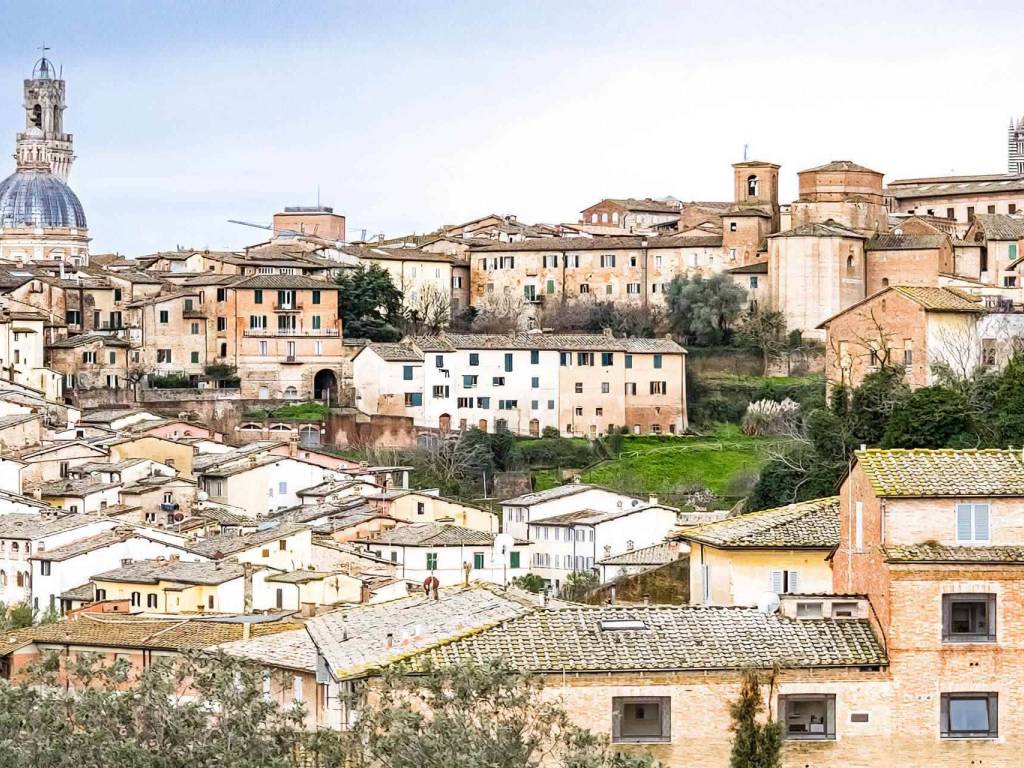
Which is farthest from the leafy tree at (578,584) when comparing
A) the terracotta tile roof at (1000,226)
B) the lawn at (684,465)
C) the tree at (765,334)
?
the terracotta tile roof at (1000,226)

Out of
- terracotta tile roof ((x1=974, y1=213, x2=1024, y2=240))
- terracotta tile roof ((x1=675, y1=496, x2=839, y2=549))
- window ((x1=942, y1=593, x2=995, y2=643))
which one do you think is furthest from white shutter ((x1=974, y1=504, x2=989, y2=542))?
terracotta tile roof ((x1=974, y1=213, x2=1024, y2=240))

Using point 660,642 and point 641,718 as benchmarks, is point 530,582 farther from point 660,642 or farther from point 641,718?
point 641,718

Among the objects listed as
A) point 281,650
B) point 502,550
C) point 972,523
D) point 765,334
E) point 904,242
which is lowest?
point 502,550

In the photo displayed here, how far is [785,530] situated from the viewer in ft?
74.1

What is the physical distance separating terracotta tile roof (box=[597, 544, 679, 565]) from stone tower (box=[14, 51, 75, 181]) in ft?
280

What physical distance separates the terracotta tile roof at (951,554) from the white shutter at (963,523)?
0.11 meters

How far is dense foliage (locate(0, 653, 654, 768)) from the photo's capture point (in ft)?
54.4

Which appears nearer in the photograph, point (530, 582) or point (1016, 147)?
point (530, 582)

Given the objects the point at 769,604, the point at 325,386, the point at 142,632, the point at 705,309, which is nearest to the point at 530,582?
the point at 142,632

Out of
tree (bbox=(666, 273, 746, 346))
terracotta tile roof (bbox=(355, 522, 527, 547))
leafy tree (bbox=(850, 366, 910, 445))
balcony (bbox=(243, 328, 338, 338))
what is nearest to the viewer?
leafy tree (bbox=(850, 366, 910, 445))

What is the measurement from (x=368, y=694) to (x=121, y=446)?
148ft

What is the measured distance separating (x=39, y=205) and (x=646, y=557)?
254ft

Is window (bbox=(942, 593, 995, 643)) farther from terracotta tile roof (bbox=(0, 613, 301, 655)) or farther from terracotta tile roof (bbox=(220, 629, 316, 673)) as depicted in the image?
terracotta tile roof (bbox=(0, 613, 301, 655))

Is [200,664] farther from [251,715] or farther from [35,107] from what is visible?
[35,107]
